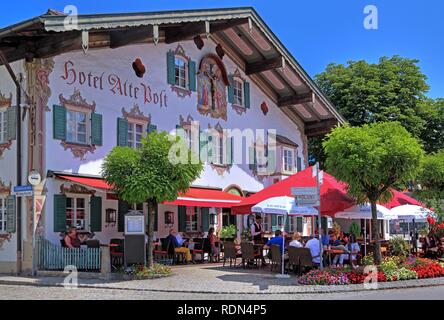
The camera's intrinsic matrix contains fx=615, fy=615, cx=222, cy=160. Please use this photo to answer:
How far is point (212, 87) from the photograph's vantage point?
23.2 m

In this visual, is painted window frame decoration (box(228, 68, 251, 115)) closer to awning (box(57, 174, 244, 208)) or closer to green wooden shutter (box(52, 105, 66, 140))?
awning (box(57, 174, 244, 208))

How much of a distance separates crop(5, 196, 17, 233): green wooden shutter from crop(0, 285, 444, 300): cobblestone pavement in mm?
3863

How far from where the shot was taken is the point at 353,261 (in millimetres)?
16406

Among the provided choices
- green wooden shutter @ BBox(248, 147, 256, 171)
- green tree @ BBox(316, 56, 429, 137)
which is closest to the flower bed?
green wooden shutter @ BBox(248, 147, 256, 171)

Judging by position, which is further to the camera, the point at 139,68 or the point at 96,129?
the point at 139,68

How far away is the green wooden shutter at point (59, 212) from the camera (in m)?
16.7

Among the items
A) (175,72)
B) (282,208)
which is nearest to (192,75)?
(175,72)

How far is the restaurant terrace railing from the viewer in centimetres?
1529

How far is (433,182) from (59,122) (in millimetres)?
12129

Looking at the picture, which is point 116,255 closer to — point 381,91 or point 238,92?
point 238,92

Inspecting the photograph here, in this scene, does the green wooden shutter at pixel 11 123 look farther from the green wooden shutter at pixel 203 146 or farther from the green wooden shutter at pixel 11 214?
the green wooden shutter at pixel 203 146

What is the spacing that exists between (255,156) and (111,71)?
8191 millimetres

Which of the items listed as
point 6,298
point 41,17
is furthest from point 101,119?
point 6,298
